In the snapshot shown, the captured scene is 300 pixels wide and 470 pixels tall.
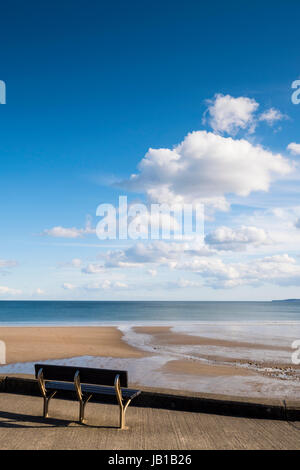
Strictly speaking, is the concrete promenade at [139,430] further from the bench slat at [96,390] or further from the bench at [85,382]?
the bench slat at [96,390]

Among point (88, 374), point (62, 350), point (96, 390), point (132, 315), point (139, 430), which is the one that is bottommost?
point (132, 315)

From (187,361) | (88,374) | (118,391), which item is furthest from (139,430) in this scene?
(187,361)

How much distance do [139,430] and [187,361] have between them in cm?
986

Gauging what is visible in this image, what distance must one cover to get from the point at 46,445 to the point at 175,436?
69.0 inches

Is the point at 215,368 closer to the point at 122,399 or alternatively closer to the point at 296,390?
the point at 296,390

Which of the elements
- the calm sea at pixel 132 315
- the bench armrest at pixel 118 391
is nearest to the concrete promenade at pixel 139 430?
the bench armrest at pixel 118 391

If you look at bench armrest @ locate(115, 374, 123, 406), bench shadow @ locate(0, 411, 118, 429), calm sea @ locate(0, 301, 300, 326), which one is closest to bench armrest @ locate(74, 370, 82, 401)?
bench shadow @ locate(0, 411, 118, 429)

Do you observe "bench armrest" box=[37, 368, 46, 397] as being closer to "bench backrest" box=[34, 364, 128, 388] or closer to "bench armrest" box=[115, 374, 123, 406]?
"bench backrest" box=[34, 364, 128, 388]

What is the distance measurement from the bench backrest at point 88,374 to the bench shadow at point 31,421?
24.2 inches

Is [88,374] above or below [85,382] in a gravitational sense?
above

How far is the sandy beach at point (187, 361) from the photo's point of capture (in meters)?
11.1

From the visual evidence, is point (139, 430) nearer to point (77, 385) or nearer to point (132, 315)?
point (77, 385)

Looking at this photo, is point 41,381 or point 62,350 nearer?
point 41,381

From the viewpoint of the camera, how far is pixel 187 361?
15.0 metres
